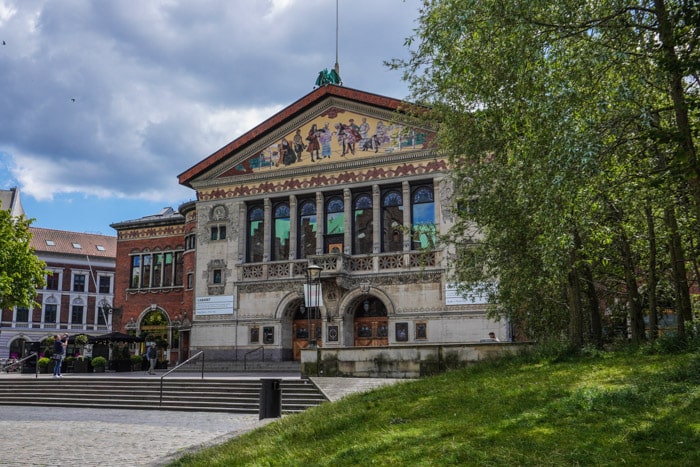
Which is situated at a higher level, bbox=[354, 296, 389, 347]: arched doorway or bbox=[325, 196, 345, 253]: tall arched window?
bbox=[325, 196, 345, 253]: tall arched window

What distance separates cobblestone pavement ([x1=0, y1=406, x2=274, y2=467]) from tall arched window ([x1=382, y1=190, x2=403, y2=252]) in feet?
Answer: 53.6

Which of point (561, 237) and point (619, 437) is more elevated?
point (561, 237)

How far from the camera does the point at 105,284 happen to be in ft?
230

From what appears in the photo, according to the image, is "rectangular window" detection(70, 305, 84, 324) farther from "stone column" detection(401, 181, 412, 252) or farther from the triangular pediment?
"stone column" detection(401, 181, 412, 252)

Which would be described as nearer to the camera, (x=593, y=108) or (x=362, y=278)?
(x=593, y=108)

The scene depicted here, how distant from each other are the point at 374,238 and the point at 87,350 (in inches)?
924

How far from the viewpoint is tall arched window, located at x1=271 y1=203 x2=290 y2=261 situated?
35.7 meters

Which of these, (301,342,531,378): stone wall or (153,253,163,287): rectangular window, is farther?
(153,253,163,287): rectangular window

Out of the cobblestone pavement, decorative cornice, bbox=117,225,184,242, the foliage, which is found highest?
decorative cornice, bbox=117,225,184,242

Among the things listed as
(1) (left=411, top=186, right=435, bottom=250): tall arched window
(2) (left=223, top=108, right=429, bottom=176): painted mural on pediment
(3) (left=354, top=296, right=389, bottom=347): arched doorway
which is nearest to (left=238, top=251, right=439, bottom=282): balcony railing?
(1) (left=411, top=186, right=435, bottom=250): tall arched window

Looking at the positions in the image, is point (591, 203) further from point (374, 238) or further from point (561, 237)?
point (374, 238)

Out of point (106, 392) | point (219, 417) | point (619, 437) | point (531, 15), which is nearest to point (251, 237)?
point (106, 392)

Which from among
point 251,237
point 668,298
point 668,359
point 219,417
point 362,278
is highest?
point 251,237

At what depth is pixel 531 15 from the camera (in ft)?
35.6
